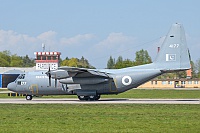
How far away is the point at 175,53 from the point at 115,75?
18.8 feet

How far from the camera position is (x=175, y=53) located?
41.1 metres

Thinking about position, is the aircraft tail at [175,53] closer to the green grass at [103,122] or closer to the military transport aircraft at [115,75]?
the military transport aircraft at [115,75]

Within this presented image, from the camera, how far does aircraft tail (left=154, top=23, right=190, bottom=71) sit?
4075 cm

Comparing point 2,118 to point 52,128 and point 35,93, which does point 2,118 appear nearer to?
point 52,128

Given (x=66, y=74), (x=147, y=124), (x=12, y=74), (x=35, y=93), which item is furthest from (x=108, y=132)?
(x=12, y=74)

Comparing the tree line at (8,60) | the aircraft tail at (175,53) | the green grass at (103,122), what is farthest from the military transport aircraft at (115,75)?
the tree line at (8,60)

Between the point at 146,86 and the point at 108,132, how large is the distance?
99.2 metres

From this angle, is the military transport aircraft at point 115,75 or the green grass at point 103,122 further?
the military transport aircraft at point 115,75

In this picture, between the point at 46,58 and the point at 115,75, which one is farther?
the point at 46,58

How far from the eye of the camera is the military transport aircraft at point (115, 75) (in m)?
41.0

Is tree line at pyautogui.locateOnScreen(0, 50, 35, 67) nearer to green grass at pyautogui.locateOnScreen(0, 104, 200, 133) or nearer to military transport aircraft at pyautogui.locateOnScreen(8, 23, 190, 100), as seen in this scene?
military transport aircraft at pyautogui.locateOnScreen(8, 23, 190, 100)

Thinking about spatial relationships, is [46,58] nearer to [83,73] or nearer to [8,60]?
[8,60]

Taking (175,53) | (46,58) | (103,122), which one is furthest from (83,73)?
(46,58)

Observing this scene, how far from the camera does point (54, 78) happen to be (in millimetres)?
41562
